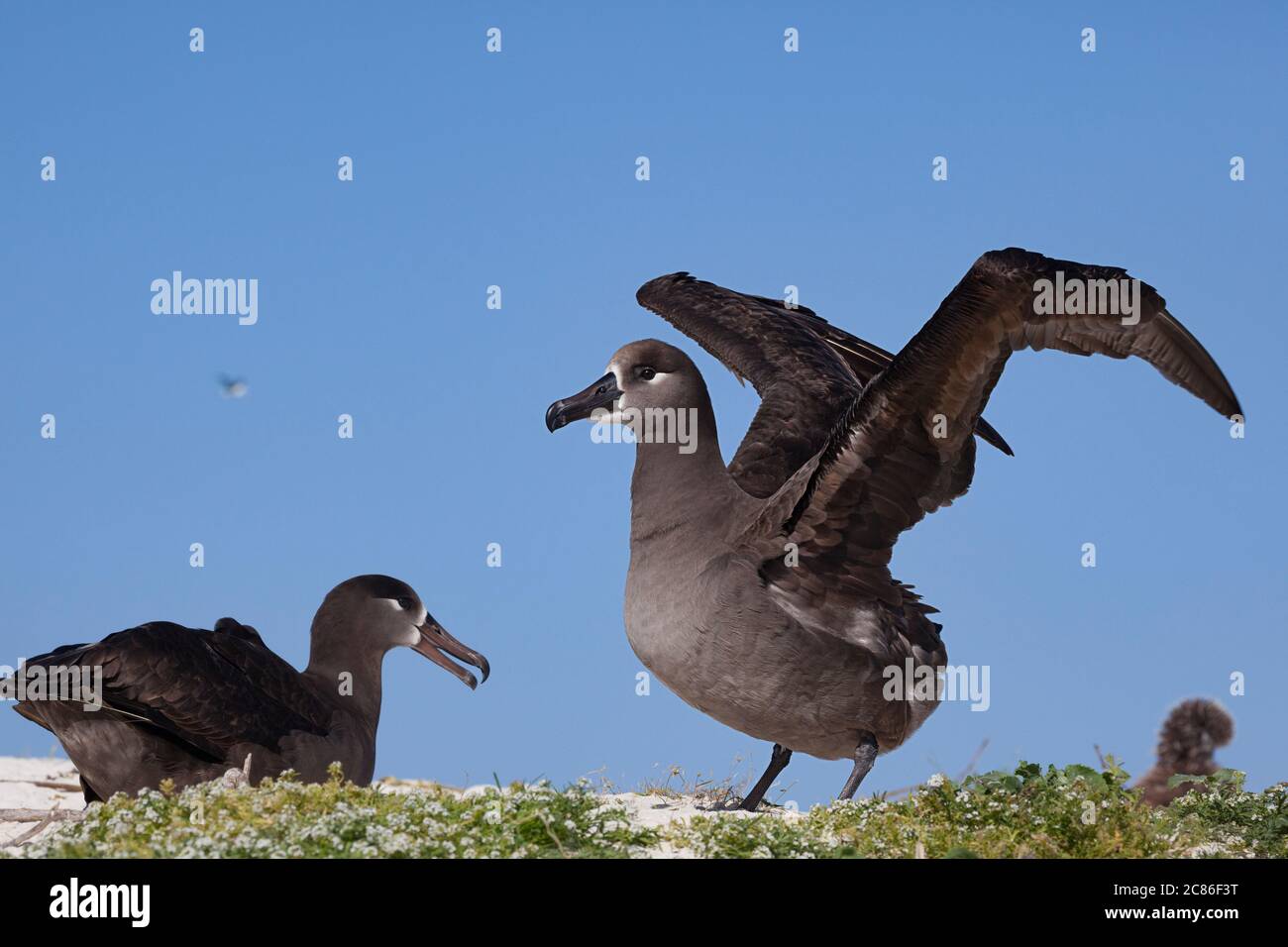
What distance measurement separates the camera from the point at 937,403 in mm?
8477

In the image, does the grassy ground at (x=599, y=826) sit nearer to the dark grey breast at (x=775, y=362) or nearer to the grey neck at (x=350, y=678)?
Answer: the grey neck at (x=350, y=678)

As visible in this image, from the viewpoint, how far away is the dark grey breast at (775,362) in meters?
10.9

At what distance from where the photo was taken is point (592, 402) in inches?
384

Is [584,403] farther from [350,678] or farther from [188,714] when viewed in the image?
[188,714]

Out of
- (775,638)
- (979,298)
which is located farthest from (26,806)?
(979,298)

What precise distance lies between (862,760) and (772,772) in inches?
41.4

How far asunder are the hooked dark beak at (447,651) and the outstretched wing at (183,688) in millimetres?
1737

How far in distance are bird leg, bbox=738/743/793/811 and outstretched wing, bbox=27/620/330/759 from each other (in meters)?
3.17

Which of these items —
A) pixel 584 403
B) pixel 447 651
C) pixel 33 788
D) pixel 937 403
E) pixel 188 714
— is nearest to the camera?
pixel 937 403

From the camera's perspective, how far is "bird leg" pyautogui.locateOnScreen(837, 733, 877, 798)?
28.7ft

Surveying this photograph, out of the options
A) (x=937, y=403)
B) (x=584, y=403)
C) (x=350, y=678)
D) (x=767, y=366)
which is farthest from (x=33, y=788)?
(x=937, y=403)

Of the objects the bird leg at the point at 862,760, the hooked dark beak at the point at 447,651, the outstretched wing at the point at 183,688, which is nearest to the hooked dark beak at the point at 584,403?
the hooked dark beak at the point at 447,651

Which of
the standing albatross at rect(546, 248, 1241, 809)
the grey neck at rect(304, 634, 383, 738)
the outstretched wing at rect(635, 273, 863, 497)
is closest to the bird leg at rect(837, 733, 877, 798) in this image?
the standing albatross at rect(546, 248, 1241, 809)
